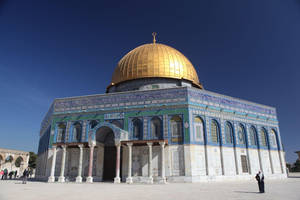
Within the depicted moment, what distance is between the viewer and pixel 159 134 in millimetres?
20328

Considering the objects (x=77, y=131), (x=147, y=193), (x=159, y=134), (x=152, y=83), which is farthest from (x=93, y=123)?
(x=147, y=193)

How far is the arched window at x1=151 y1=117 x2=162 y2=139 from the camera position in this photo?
2038cm

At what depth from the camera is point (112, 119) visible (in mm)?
21656

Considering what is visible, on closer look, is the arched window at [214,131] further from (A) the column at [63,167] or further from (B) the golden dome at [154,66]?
(A) the column at [63,167]

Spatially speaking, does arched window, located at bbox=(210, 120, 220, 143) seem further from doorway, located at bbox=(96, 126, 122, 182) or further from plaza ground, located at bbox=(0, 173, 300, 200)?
doorway, located at bbox=(96, 126, 122, 182)

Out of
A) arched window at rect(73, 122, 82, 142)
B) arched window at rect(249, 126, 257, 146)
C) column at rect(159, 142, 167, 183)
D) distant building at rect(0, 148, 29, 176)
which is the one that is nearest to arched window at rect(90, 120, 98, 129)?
arched window at rect(73, 122, 82, 142)

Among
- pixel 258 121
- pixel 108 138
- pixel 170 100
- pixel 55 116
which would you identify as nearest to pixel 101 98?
pixel 108 138

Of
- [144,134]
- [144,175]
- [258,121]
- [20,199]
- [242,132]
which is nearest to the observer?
[20,199]

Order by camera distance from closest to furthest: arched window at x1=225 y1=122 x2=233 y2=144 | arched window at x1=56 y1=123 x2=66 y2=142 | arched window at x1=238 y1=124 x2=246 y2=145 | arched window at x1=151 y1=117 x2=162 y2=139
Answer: arched window at x1=151 y1=117 x2=162 y2=139
arched window at x1=225 y1=122 x2=233 y2=144
arched window at x1=238 y1=124 x2=246 y2=145
arched window at x1=56 y1=123 x2=66 y2=142

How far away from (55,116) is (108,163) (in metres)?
7.82

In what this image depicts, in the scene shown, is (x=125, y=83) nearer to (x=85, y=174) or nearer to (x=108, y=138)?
(x=108, y=138)

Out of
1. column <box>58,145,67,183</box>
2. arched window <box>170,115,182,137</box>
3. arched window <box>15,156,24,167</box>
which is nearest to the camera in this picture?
column <box>58,145,67,183</box>

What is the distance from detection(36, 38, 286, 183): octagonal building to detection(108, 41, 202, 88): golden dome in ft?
0.39

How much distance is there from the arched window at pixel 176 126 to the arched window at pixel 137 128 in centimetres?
287
